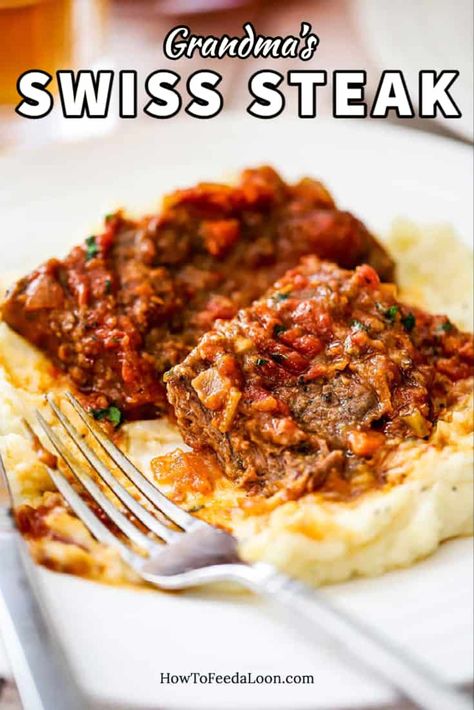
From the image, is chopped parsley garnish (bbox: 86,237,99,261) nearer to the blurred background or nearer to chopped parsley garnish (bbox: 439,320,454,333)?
the blurred background

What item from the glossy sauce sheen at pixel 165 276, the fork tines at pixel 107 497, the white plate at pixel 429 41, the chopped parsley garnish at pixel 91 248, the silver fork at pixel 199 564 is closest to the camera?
the silver fork at pixel 199 564

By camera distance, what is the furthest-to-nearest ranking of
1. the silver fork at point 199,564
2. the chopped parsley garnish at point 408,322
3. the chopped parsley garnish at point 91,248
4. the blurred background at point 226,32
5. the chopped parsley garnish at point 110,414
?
the blurred background at point 226,32
the chopped parsley garnish at point 91,248
the chopped parsley garnish at point 110,414
the chopped parsley garnish at point 408,322
the silver fork at point 199,564

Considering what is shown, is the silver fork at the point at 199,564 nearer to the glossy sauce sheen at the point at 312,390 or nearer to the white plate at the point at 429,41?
the glossy sauce sheen at the point at 312,390

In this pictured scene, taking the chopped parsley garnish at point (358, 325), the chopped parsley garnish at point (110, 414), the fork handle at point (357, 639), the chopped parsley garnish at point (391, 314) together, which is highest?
the chopped parsley garnish at point (391, 314)

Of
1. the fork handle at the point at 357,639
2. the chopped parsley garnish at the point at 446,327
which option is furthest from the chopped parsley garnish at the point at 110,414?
the chopped parsley garnish at the point at 446,327

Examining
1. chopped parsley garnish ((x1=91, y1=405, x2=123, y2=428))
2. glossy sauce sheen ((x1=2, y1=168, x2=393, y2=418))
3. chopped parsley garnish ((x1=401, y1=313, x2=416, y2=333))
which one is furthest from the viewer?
glossy sauce sheen ((x1=2, y1=168, x2=393, y2=418))

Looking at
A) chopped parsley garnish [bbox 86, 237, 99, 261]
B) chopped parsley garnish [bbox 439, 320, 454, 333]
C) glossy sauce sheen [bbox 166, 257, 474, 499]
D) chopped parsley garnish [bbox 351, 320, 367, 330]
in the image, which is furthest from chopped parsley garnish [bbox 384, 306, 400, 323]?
chopped parsley garnish [bbox 86, 237, 99, 261]

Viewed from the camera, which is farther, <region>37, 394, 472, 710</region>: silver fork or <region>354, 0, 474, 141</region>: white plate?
<region>354, 0, 474, 141</region>: white plate

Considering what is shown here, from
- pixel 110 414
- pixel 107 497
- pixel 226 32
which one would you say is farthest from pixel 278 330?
pixel 226 32

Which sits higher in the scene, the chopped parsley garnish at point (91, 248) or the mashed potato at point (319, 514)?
the chopped parsley garnish at point (91, 248)
